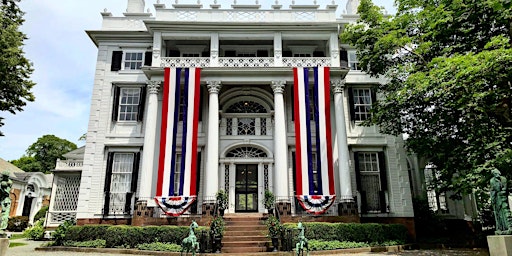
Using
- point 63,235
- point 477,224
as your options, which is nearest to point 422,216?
point 477,224

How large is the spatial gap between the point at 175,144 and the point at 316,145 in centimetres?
670

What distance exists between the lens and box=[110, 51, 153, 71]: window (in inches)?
708

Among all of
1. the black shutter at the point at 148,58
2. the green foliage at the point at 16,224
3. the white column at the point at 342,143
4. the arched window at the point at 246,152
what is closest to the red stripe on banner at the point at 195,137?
the arched window at the point at 246,152

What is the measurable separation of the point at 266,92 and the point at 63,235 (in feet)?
38.4

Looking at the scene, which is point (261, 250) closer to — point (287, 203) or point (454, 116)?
point (287, 203)

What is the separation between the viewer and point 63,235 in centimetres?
1345

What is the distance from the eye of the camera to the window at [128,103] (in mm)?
17208

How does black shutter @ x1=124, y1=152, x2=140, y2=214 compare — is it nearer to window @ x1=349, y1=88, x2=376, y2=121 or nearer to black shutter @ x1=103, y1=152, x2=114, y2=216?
black shutter @ x1=103, y1=152, x2=114, y2=216

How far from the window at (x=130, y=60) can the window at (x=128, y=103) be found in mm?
1272

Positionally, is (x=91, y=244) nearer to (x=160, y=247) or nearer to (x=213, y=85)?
(x=160, y=247)

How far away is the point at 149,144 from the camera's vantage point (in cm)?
1566

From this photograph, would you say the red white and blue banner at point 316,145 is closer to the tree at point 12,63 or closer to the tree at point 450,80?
the tree at point 450,80

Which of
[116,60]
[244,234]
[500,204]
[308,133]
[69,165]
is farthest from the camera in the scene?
[69,165]

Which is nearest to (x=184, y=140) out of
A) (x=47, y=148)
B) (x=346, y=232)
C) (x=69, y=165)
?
(x=346, y=232)
